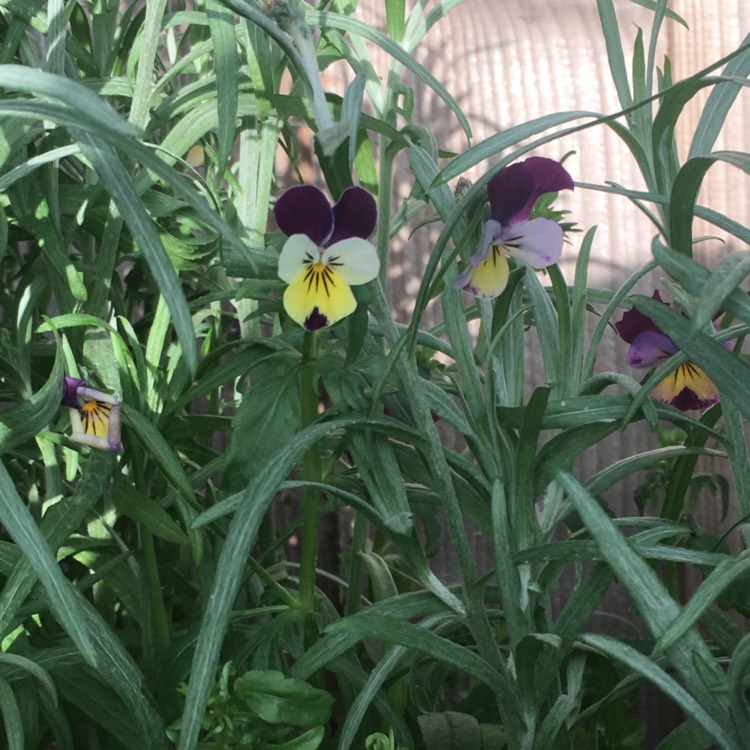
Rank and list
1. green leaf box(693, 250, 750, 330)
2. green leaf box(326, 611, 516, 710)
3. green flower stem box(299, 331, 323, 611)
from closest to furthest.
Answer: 1. green leaf box(693, 250, 750, 330)
2. green leaf box(326, 611, 516, 710)
3. green flower stem box(299, 331, 323, 611)

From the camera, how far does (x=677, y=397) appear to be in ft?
2.17

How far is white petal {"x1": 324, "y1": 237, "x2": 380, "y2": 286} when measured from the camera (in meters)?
0.52

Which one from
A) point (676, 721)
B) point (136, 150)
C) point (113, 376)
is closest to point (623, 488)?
point (676, 721)

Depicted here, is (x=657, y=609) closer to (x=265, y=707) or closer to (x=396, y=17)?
(x=265, y=707)

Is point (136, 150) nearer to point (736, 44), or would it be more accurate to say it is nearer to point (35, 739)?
point (35, 739)

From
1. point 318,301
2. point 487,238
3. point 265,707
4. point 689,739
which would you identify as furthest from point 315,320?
point 689,739

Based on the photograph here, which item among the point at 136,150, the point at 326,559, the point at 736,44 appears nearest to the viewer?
the point at 136,150

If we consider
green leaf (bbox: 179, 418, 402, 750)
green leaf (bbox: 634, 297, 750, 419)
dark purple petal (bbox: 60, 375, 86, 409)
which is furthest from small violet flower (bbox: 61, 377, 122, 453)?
green leaf (bbox: 634, 297, 750, 419)

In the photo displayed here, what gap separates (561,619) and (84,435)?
12.2 inches

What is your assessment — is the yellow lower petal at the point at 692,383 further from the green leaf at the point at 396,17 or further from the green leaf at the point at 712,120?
the green leaf at the point at 396,17

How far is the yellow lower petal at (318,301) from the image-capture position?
0.51m

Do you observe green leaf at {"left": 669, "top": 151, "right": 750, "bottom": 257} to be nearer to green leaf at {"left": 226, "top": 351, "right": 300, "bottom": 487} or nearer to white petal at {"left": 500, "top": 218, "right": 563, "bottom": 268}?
white petal at {"left": 500, "top": 218, "right": 563, "bottom": 268}

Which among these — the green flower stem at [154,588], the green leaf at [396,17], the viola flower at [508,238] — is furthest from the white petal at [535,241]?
the green flower stem at [154,588]

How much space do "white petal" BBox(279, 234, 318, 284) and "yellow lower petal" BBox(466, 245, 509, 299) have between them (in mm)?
97
